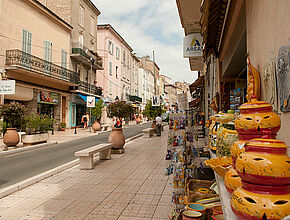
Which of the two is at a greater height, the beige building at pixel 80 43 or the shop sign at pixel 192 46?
the beige building at pixel 80 43

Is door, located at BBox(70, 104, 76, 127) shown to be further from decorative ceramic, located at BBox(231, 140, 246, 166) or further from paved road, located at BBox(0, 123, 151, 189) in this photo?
decorative ceramic, located at BBox(231, 140, 246, 166)

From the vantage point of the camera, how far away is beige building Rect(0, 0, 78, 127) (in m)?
15.8

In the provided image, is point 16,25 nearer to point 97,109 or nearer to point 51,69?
point 51,69

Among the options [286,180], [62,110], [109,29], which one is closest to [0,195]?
[286,180]

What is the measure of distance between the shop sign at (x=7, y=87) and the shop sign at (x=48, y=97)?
8487 millimetres

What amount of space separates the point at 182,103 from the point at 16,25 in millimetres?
16991

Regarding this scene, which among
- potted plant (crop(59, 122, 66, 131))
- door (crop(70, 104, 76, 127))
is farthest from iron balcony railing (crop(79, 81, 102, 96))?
potted plant (crop(59, 122, 66, 131))

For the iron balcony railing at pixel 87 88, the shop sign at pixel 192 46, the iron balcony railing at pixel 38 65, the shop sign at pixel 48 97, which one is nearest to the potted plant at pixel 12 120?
the iron balcony railing at pixel 38 65

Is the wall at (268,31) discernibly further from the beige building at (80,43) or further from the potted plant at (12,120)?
the beige building at (80,43)

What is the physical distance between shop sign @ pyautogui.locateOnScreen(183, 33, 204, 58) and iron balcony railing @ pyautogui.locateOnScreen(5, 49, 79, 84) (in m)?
13.2

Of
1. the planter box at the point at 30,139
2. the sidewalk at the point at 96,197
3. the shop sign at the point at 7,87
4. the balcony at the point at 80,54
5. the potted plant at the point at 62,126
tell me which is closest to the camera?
the sidewalk at the point at 96,197

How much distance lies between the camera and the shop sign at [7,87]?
10798 millimetres

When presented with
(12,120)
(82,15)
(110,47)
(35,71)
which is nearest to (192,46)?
(12,120)

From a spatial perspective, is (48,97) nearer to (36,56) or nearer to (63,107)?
(63,107)
